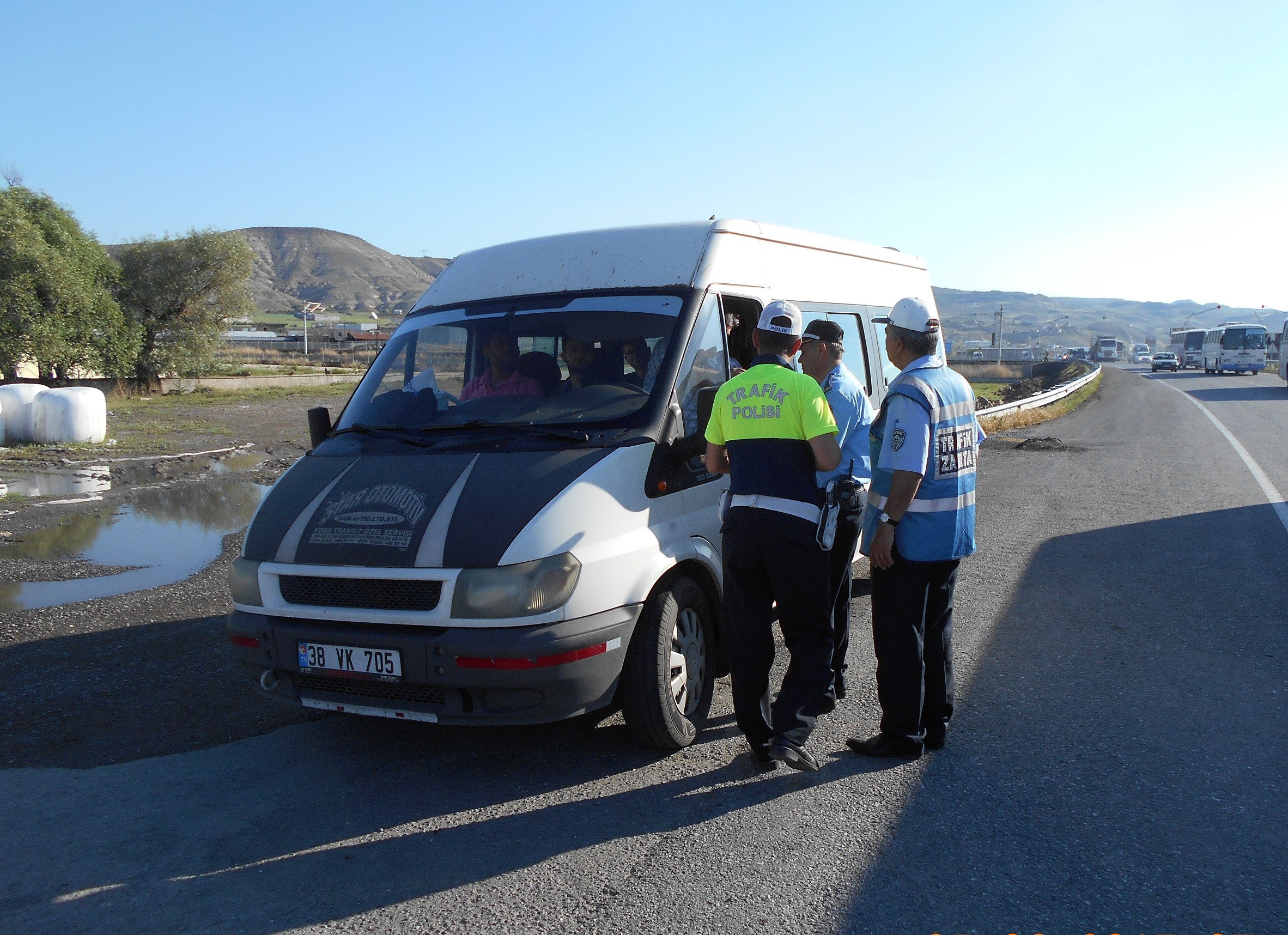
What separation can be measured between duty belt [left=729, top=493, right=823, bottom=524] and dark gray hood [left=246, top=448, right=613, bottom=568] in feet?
Result: 2.35

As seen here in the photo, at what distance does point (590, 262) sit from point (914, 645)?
2.74 m

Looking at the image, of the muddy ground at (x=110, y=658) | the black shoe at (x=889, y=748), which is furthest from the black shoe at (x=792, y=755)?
the muddy ground at (x=110, y=658)

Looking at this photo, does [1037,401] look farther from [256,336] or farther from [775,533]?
[256,336]

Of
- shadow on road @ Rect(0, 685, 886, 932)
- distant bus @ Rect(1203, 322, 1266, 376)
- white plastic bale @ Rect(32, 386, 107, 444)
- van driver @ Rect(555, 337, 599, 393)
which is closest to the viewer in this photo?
shadow on road @ Rect(0, 685, 886, 932)

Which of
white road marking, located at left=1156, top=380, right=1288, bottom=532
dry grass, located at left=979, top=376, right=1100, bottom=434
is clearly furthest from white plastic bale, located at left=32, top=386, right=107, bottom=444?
white road marking, located at left=1156, top=380, right=1288, bottom=532

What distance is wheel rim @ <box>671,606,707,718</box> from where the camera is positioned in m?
4.25

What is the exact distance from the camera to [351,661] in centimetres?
385

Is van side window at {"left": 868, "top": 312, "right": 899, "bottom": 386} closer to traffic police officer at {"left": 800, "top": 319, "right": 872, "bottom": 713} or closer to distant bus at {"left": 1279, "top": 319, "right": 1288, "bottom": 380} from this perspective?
traffic police officer at {"left": 800, "top": 319, "right": 872, "bottom": 713}

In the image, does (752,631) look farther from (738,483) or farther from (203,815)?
(203,815)

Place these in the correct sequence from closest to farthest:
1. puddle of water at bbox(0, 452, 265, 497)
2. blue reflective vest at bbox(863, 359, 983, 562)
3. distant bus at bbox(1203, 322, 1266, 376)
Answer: blue reflective vest at bbox(863, 359, 983, 562)
puddle of water at bbox(0, 452, 265, 497)
distant bus at bbox(1203, 322, 1266, 376)

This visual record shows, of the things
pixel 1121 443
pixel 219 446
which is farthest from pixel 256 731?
pixel 1121 443

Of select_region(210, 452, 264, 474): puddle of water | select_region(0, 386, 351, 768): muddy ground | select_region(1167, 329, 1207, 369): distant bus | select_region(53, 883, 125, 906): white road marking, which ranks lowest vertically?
select_region(53, 883, 125, 906): white road marking

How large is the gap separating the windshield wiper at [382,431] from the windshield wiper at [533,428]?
265mm

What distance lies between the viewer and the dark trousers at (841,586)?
429 centimetres
